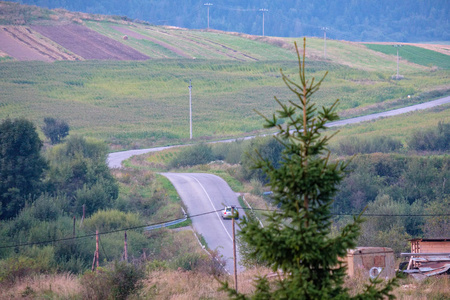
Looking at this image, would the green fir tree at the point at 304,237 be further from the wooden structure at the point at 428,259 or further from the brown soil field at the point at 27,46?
the brown soil field at the point at 27,46

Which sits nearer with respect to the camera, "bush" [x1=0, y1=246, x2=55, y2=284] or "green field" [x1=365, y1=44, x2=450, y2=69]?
"bush" [x1=0, y1=246, x2=55, y2=284]

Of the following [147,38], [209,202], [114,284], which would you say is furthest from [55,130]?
[147,38]

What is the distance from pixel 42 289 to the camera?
1504 cm

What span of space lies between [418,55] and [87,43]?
78291 mm

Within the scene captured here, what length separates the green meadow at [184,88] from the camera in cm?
7106

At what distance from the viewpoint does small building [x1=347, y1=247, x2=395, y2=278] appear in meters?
16.3

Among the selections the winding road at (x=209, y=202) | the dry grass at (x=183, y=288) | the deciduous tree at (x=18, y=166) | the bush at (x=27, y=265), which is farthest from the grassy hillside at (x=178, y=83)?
the dry grass at (x=183, y=288)

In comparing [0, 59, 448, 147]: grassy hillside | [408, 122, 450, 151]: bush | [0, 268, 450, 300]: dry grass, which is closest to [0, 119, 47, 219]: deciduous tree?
[0, 268, 450, 300]: dry grass

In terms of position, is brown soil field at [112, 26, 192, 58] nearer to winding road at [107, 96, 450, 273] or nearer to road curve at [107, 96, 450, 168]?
road curve at [107, 96, 450, 168]

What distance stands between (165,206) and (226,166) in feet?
46.7

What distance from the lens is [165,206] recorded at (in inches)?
1405

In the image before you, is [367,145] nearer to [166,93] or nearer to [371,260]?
[371,260]

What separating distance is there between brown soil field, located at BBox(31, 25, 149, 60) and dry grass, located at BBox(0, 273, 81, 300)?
284 feet

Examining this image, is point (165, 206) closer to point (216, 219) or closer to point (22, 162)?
point (216, 219)
